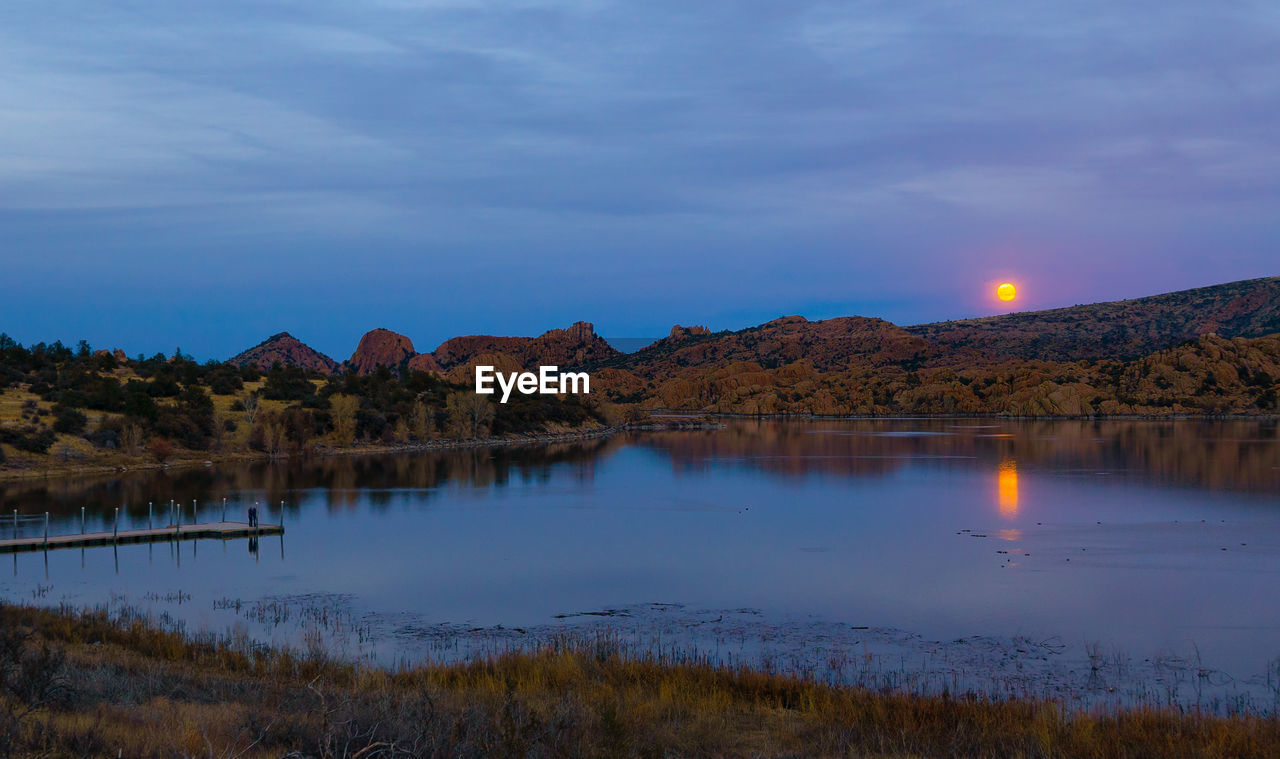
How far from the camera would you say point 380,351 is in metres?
194

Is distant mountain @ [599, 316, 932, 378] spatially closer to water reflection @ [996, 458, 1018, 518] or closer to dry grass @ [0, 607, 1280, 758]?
water reflection @ [996, 458, 1018, 518]

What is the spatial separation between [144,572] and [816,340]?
7070 inches

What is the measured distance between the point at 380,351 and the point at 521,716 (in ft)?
631

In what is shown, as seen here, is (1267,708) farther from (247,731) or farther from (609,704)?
(247,731)

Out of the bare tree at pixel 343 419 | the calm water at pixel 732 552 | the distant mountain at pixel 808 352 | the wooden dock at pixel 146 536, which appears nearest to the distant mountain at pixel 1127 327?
the distant mountain at pixel 808 352

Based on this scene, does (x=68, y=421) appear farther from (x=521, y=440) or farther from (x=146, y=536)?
(x=521, y=440)

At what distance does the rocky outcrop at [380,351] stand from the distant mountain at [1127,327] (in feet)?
350

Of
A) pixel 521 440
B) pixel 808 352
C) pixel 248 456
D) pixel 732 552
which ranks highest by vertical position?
pixel 808 352

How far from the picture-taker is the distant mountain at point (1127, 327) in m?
162

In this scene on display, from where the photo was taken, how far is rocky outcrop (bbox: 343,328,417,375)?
627 feet

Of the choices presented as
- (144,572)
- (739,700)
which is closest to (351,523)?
(144,572)

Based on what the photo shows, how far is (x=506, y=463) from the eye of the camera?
186 ft

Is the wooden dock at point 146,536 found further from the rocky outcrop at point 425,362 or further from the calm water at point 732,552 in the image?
the rocky outcrop at point 425,362

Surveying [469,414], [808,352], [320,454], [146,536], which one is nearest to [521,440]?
[469,414]
